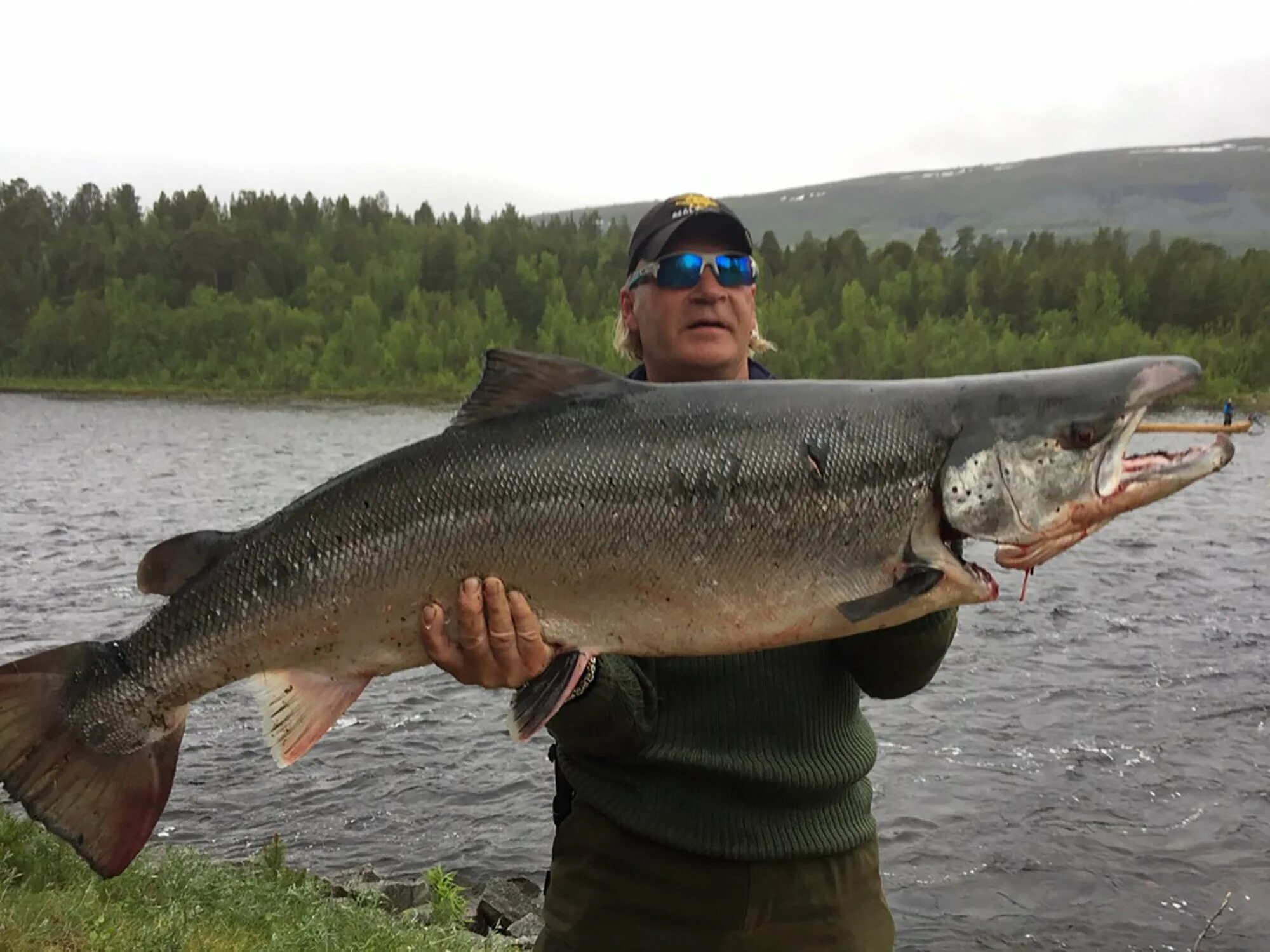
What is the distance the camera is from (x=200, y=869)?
684cm

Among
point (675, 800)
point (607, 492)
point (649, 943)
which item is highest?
point (607, 492)

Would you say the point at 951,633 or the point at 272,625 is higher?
the point at 272,625

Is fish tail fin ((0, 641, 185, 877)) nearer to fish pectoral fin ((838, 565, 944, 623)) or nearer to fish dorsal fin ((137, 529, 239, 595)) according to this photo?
fish dorsal fin ((137, 529, 239, 595))

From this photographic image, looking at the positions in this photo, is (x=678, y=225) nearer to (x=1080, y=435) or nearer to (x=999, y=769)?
(x=1080, y=435)

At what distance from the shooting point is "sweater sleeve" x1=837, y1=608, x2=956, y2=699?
3.18m

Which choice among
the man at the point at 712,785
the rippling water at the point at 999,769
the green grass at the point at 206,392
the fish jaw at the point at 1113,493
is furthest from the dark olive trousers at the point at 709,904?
the green grass at the point at 206,392

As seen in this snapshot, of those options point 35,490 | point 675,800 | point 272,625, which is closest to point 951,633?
point 675,800

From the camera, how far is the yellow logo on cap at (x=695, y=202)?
13.1 ft

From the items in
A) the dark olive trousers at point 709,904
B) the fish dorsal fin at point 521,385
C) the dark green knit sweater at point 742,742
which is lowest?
the dark olive trousers at point 709,904

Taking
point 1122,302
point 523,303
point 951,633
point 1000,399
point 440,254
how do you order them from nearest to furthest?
1. point 1000,399
2. point 951,633
3. point 1122,302
4. point 523,303
5. point 440,254

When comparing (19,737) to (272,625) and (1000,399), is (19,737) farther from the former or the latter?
(1000,399)

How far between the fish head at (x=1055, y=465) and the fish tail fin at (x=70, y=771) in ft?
7.85

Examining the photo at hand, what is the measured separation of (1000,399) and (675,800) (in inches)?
58.0

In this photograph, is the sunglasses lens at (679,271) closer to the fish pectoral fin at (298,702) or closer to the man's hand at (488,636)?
the man's hand at (488,636)
